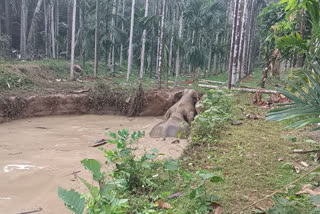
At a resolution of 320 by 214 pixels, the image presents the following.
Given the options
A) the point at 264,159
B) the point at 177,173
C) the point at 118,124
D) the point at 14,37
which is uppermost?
A: the point at 14,37

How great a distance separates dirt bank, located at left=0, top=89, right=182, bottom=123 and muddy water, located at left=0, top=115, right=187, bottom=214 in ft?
1.21

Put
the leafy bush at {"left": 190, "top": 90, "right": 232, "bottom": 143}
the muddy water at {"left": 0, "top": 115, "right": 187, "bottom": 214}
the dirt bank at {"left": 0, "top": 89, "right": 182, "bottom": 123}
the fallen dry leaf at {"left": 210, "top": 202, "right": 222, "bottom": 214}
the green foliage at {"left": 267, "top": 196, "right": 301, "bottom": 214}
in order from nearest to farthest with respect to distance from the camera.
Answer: the green foliage at {"left": 267, "top": 196, "right": 301, "bottom": 214}, the fallen dry leaf at {"left": 210, "top": 202, "right": 222, "bottom": 214}, the muddy water at {"left": 0, "top": 115, "right": 187, "bottom": 214}, the leafy bush at {"left": 190, "top": 90, "right": 232, "bottom": 143}, the dirt bank at {"left": 0, "top": 89, "right": 182, "bottom": 123}

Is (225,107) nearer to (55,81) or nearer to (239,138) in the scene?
(239,138)

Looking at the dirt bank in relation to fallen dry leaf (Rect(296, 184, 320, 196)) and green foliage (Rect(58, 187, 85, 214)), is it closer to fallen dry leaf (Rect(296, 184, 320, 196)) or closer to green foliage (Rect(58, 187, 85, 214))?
fallen dry leaf (Rect(296, 184, 320, 196))

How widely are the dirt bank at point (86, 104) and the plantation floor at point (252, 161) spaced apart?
4856 mm

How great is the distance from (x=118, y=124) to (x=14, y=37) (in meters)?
15.8

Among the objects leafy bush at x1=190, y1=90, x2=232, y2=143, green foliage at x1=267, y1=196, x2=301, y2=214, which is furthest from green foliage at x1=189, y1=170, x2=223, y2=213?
leafy bush at x1=190, y1=90, x2=232, y2=143

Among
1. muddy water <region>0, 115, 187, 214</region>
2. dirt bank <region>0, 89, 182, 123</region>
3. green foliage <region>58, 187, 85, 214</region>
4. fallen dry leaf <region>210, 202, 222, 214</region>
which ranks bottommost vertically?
muddy water <region>0, 115, 187, 214</region>

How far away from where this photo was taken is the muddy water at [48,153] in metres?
3.43

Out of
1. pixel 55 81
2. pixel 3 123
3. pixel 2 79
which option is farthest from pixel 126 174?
pixel 55 81

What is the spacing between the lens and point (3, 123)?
736 cm

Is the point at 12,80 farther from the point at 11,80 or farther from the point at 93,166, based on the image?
the point at 93,166

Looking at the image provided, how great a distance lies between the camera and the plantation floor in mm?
2176

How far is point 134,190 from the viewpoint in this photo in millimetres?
2592
